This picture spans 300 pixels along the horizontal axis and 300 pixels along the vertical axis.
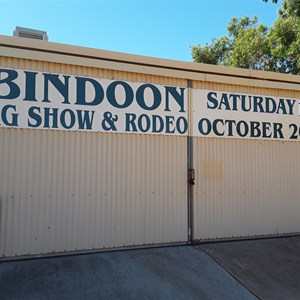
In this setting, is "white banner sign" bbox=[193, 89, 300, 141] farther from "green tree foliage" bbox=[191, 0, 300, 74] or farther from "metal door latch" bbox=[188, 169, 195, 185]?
"green tree foliage" bbox=[191, 0, 300, 74]

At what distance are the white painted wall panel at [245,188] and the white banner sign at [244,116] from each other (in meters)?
0.17

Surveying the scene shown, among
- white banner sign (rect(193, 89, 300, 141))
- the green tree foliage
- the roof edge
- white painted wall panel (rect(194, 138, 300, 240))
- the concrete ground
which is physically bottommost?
the concrete ground

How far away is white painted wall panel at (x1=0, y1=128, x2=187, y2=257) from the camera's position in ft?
16.2

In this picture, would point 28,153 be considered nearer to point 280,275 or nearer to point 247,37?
point 280,275

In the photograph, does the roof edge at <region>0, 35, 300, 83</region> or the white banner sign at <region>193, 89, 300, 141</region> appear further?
the white banner sign at <region>193, 89, 300, 141</region>

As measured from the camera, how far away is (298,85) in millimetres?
6820

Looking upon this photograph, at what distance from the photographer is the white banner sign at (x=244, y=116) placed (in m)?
6.13

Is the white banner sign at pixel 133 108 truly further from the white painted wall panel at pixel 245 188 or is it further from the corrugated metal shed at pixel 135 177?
the white painted wall panel at pixel 245 188

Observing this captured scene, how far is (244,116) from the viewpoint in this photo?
638 centimetres

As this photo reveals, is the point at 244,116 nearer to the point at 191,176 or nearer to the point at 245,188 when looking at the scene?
the point at 245,188

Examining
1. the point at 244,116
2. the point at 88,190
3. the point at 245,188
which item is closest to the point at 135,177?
the point at 88,190

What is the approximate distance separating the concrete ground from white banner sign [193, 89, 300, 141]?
228cm

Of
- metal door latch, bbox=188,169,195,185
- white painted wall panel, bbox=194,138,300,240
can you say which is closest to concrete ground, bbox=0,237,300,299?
white painted wall panel, bbox=194,138,300,240

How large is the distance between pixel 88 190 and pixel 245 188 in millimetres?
3162
